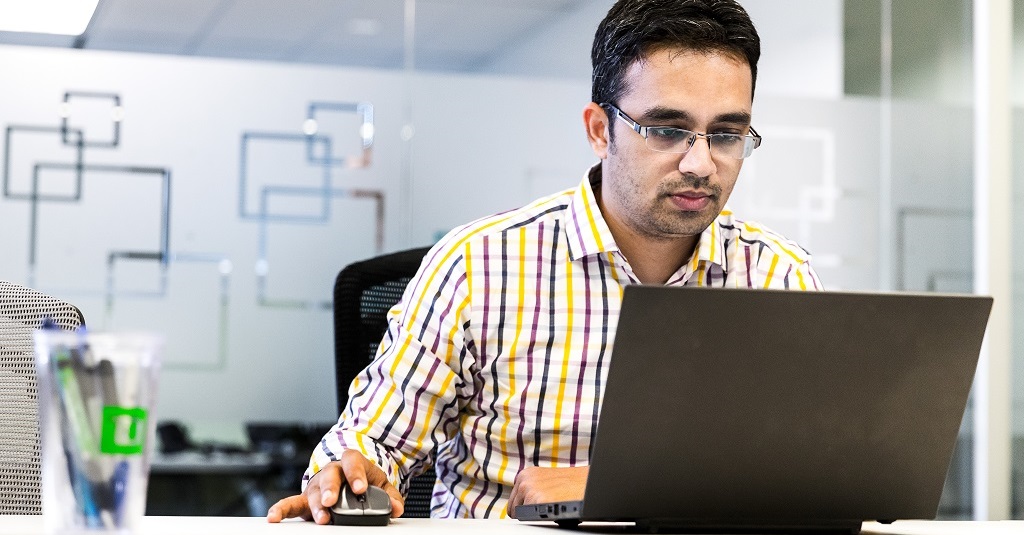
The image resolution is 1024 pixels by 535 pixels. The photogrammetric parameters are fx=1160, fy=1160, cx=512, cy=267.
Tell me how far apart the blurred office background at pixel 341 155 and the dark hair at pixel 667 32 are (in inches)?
80.1

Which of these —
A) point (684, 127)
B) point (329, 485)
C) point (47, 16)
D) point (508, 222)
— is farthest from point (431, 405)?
point (47, 16)

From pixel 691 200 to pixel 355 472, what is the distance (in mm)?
602

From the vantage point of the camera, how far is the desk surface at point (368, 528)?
0.96m

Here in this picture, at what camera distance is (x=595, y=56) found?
5.47ft

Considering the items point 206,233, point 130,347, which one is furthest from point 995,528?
point 206,233

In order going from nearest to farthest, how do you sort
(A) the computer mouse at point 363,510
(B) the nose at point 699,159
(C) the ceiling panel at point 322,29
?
(A) the computer mouse at point 363,510 < (B) the nose at point 699,159 < (C) the ceiling panel at point 322,29

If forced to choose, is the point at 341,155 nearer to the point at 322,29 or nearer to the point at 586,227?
the point at 322,29

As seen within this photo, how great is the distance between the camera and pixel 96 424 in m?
0.76

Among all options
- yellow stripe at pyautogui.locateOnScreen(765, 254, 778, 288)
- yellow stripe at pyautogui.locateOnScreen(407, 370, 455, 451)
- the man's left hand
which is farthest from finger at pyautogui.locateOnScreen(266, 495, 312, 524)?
yellow stripe at pyautogui.locateOnScreen(765, 254, 778, 288)

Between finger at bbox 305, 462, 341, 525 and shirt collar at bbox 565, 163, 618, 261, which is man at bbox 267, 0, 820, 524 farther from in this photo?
finger at bbox 305, 462, 341, 525

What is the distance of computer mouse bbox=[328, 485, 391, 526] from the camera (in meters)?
1.11

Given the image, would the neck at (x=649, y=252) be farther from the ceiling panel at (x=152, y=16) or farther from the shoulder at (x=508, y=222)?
the ceiling panel at (x=152, y=16)

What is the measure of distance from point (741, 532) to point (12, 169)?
2855 millimetres

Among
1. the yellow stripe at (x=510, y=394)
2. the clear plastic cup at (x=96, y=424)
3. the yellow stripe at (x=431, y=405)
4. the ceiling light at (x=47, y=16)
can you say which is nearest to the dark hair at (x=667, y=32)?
the yellow stripe at (x=510, y=394)
